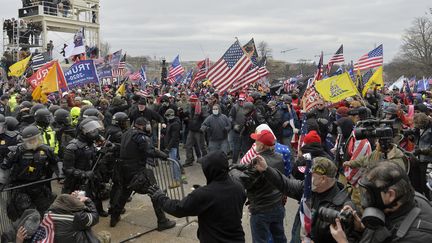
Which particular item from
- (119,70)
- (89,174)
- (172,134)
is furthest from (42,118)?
(119,70)

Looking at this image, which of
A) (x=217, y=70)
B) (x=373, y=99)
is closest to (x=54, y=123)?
(x=217, y=70)

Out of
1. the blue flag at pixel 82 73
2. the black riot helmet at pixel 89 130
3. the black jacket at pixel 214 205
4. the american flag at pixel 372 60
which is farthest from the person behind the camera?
the american flag at pixel 372 60

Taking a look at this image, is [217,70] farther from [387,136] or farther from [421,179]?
[387,136]

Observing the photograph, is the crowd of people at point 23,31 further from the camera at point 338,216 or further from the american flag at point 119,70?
the camera at point 338,216

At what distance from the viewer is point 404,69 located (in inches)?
2258

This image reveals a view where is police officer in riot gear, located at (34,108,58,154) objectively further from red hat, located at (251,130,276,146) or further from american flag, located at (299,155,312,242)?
american flag, located at (299,155,312,242)

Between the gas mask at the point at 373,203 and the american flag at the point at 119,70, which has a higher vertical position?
the american flag at the point at 119,70

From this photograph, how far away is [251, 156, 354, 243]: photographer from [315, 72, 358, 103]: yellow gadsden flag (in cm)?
491

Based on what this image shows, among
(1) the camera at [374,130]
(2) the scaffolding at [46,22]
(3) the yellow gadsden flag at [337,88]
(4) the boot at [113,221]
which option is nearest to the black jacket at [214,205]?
(1) the camera at [374,130]

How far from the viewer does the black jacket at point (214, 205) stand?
3652mm

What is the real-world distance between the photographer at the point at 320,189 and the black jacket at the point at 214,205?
0.41 m

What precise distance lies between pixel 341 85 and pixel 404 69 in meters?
54.7

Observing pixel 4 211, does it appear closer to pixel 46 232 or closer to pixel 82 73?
pixel 46 232

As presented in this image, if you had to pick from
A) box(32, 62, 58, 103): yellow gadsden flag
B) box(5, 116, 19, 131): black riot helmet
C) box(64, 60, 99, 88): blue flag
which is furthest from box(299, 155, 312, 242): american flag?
box(64, 60, 99, 88): blue flag
